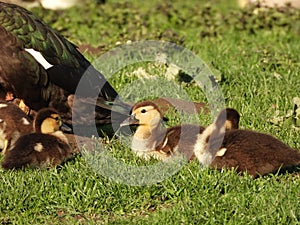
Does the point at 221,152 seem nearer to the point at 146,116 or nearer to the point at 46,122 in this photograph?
the point at 146,116

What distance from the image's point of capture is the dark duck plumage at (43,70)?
673 centimetres

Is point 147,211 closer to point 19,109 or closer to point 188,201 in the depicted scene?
point 188,201

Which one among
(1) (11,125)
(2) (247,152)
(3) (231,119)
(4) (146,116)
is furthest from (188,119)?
(1) (11,125)

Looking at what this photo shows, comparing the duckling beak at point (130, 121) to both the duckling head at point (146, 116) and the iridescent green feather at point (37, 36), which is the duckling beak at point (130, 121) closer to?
the duckling head at point (146, 116)

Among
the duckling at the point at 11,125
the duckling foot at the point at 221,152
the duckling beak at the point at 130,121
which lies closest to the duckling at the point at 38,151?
the duckling at the point at 11,125

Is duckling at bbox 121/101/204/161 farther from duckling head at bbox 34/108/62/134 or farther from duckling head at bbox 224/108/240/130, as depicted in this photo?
duckling head at bbox 34/108/62/134

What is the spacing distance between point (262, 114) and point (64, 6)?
657 centimetres

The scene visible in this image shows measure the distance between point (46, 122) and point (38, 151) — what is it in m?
0.48

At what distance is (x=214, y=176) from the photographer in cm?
570

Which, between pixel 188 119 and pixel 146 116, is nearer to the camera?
pixel 146 116

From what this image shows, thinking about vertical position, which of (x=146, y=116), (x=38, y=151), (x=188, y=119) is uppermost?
(x=146, y=116)

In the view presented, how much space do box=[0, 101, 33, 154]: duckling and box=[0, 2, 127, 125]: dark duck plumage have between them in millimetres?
178

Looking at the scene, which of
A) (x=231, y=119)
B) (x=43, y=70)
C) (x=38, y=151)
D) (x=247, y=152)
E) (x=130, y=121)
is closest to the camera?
(x=247, y=152)

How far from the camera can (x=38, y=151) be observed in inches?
238
